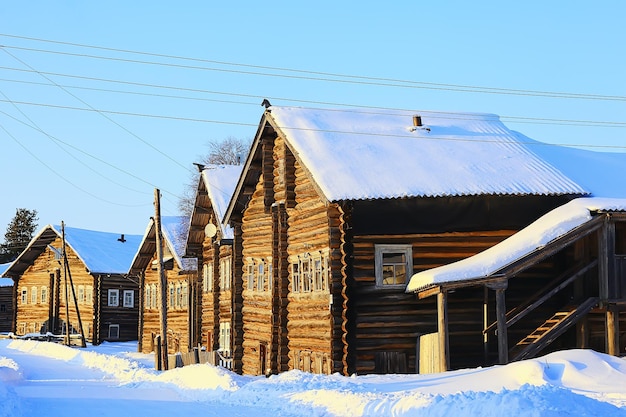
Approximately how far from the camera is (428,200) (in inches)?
1035

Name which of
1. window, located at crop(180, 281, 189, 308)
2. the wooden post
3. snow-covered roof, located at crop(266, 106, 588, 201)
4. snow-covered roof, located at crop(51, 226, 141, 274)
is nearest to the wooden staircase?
snow-covered roof, located at crop(266, 106, 588, 201)

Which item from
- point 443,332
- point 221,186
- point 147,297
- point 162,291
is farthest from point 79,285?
point 443,332

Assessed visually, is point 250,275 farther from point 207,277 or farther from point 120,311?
point 120,311

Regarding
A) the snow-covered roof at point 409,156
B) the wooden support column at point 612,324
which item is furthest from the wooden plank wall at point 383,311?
the wooden support column at point 612,324

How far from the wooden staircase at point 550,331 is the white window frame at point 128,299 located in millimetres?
48447

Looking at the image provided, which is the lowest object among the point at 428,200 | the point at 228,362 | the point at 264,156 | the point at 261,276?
the point at 228,362

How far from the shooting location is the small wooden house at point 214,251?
135 ft

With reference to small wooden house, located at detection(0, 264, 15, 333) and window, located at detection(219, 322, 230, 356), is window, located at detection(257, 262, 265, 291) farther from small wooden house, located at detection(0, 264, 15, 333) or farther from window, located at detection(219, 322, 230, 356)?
small wooden house, located at detection(0, 264, 15, 333)

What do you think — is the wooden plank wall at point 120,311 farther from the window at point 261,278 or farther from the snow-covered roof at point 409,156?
the snow-covered roof at point 409,156

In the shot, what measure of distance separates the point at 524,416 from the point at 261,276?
2291cm

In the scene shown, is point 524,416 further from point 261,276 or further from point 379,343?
point 261,276

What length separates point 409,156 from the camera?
28562 mm

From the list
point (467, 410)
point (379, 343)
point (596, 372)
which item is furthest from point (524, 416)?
point (379, 343)

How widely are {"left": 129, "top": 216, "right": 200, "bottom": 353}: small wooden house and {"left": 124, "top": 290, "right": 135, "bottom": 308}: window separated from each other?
9.38 m
